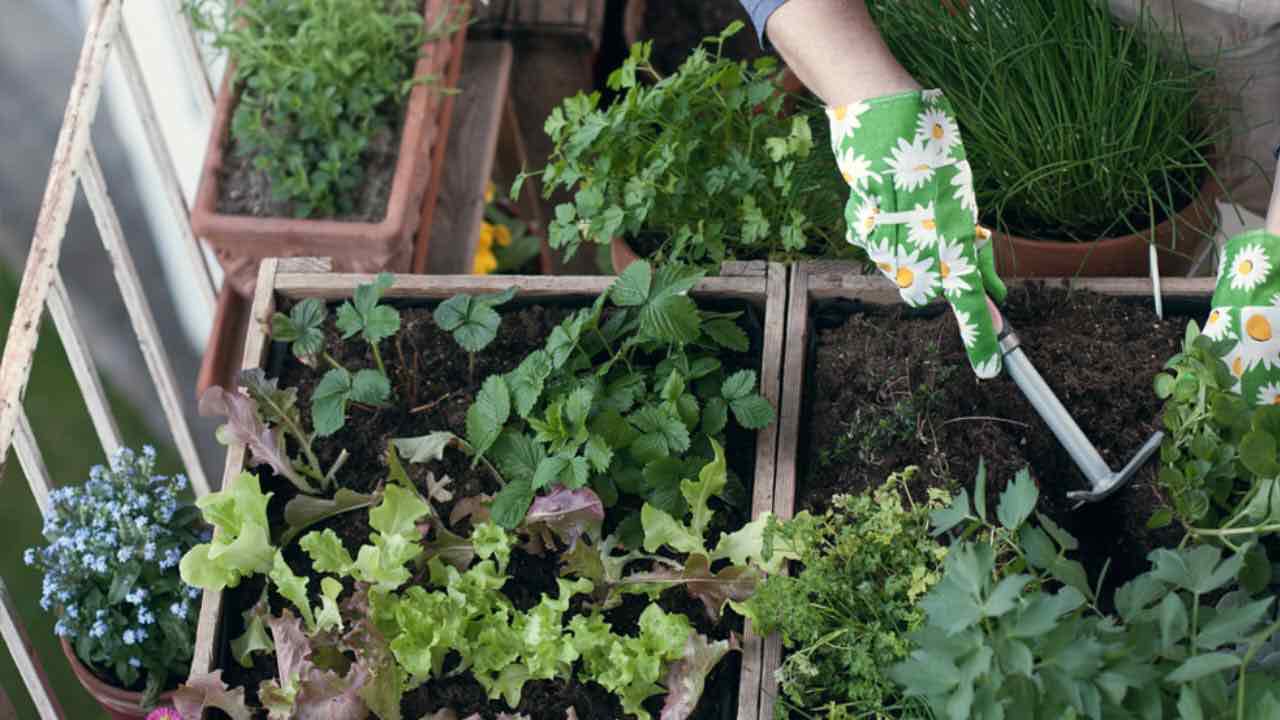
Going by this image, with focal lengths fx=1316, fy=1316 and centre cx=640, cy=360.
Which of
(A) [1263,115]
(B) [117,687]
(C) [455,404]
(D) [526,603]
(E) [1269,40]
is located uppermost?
(E) [1269,40]

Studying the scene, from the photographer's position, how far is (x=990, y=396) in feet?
4.39

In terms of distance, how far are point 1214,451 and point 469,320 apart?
0.74 m

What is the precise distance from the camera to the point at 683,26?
2619 millimetres

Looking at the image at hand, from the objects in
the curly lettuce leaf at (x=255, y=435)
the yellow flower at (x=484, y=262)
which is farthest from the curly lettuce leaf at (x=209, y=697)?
the yellow flower at (x=484, y=262)

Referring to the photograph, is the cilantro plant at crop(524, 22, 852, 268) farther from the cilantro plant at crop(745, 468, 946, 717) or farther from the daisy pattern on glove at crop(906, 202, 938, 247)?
the cilantro plant at crop(745, 468, 946, 717)

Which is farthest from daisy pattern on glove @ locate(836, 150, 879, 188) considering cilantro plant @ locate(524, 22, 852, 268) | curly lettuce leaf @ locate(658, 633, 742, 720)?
curly lettuce leaf @ locate(658, 633, 742, 720)

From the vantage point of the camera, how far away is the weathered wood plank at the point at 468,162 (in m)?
2.22

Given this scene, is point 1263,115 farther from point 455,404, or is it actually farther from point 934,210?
point 455,404

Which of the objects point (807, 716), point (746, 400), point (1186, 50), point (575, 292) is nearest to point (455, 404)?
point (575, 292)

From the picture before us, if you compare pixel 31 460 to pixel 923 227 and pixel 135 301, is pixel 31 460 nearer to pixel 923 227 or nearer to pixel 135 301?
pixel 135 301

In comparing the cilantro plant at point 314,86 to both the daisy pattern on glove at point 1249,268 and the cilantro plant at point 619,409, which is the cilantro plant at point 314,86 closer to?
the cilantro plant at point 619,409

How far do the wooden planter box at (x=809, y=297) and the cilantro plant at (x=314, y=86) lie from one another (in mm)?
825

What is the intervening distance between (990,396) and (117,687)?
107 centimetres

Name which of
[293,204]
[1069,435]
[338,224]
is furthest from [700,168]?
[293,204]
